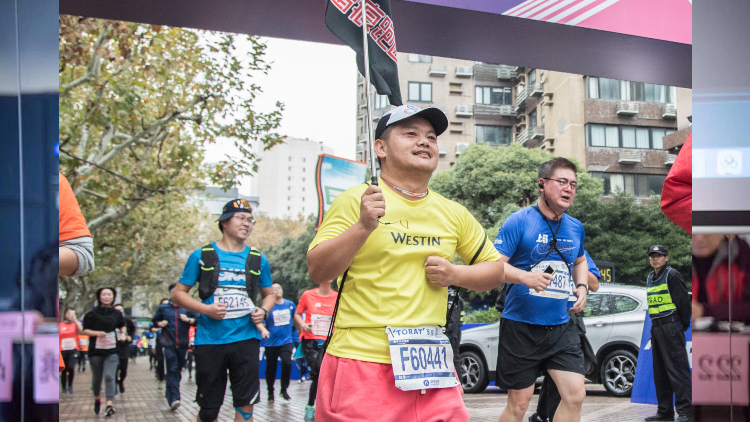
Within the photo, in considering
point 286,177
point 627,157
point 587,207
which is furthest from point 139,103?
point 286,177

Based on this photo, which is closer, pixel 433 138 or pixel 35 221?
pixel 35 221

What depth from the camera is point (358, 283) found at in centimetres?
303

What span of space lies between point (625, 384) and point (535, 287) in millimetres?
7903

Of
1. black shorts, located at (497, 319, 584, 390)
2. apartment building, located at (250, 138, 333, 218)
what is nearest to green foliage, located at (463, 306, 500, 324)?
black shorts, located at (497, 319, 584, 390)

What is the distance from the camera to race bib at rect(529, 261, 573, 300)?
16.8 ft

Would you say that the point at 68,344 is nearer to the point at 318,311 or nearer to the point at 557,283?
the point at 318,311

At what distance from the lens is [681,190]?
2.38 meters

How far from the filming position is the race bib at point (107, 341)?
11.5 m

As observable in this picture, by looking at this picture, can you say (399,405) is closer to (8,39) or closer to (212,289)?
(8,39)

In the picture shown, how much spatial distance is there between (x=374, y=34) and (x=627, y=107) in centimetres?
→ 4475

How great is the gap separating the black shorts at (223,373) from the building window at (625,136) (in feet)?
138

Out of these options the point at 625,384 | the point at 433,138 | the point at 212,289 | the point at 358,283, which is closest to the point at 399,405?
the point at 358,283

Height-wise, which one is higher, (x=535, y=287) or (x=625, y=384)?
(x=535, y=287)

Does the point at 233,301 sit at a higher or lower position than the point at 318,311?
higher
